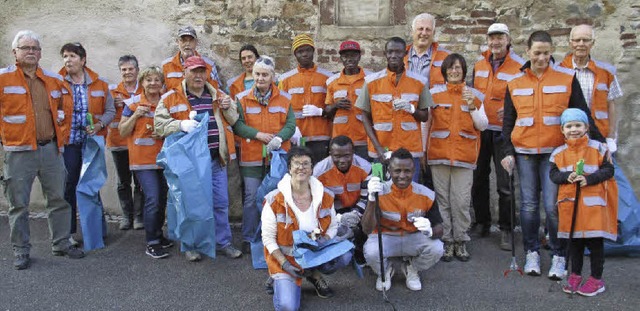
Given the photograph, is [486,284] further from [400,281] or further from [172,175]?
[172,175]

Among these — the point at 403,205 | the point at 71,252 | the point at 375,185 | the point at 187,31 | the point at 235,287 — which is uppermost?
the point at 187,31

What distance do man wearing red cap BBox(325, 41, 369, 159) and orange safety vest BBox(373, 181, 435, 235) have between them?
1.02 metres

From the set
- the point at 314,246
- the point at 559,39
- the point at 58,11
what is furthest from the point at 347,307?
the point at 58,11

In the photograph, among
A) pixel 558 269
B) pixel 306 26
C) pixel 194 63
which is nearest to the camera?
pixel 558 269

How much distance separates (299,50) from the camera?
575cm

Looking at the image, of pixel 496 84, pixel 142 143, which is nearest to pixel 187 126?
pixel 142 143

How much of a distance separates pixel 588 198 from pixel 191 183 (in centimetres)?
307

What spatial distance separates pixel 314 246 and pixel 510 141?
6.17 ft

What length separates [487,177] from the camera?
5.75 m

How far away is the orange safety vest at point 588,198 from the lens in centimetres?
444

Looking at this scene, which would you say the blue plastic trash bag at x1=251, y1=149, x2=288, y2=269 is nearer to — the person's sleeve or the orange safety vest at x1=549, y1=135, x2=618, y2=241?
the person's sleeve

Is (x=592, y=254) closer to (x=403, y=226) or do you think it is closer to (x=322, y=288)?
(x=403, y=226)

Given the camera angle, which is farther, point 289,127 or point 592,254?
point 289,127

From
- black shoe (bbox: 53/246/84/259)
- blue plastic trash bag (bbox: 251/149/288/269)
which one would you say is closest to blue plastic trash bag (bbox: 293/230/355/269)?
blue plastic trash bag (bbox: 251/149/288/269)
